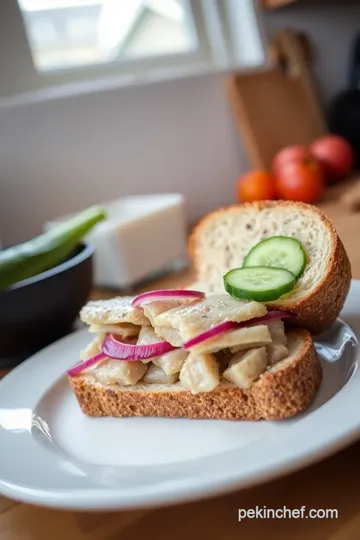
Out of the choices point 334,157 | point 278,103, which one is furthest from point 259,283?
point 278,103

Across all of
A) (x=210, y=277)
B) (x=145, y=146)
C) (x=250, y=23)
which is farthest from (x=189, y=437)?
(x=250, y=23)

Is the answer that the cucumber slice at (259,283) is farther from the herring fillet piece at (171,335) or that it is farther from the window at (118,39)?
the window at (118,39)

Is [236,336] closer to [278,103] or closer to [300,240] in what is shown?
[300,240]

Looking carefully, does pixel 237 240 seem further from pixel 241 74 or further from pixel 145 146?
pixel 241 74

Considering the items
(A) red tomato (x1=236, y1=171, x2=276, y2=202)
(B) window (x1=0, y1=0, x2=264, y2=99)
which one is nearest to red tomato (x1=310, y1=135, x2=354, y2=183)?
(A) red tomato (x1=236, y1=171, x2=276, y2=202)

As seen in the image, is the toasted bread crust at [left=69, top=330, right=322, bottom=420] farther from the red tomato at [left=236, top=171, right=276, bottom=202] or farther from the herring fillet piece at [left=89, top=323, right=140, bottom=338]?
the red tomato at [left=236, top=171, right=276, bottom=202]

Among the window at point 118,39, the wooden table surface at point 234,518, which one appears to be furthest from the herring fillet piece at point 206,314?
the window at point 118,39
